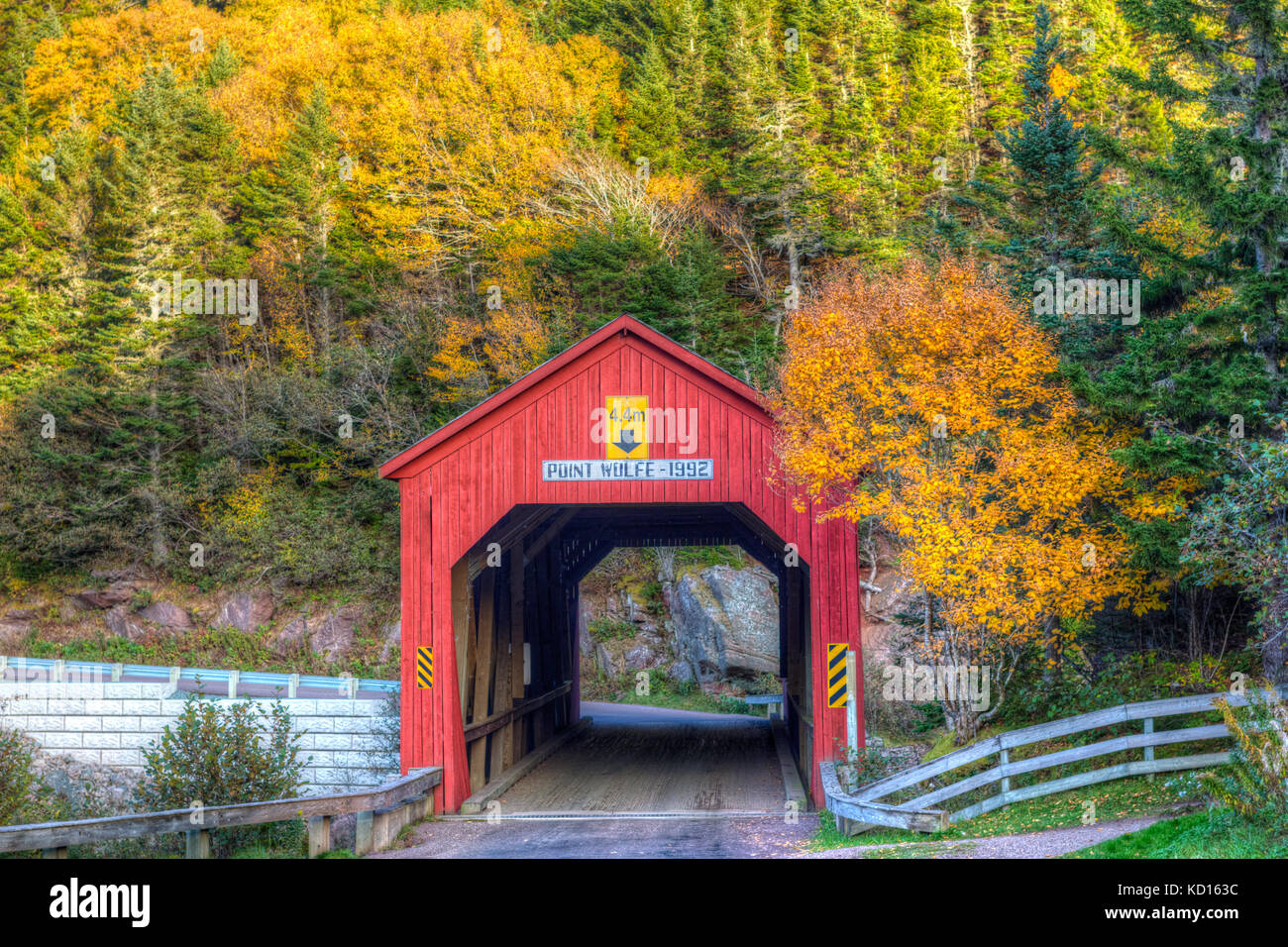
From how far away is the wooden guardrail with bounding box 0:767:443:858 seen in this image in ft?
26.7

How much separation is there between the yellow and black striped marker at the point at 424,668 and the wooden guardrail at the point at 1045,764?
596cm

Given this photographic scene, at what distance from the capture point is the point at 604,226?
32.7m

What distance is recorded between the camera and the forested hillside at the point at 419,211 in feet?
100

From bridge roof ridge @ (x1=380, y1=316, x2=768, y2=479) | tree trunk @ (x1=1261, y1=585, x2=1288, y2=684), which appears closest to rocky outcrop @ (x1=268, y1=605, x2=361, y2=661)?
bridge roof ridge @ (x1=380, y1=316, x2=768, y2=479)

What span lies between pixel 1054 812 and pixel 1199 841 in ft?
8.41

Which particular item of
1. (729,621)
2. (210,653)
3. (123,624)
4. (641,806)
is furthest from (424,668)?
(123,624)

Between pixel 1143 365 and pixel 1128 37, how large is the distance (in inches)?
1258

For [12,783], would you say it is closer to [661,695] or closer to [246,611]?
[246,611]

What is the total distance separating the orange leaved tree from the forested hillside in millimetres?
2803

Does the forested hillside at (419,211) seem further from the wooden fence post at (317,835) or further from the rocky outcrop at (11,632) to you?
the wooden fence post at (317,835)

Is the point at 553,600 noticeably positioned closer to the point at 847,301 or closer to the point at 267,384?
the point at 847,301

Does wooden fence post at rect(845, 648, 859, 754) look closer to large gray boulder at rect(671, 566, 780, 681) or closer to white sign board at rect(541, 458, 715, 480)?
white sign board at rect(541, 458, 715, 480)

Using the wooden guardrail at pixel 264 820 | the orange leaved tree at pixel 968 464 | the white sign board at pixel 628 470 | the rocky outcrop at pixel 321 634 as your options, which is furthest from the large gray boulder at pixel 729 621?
the wooden guardrail at pixel 264 820
